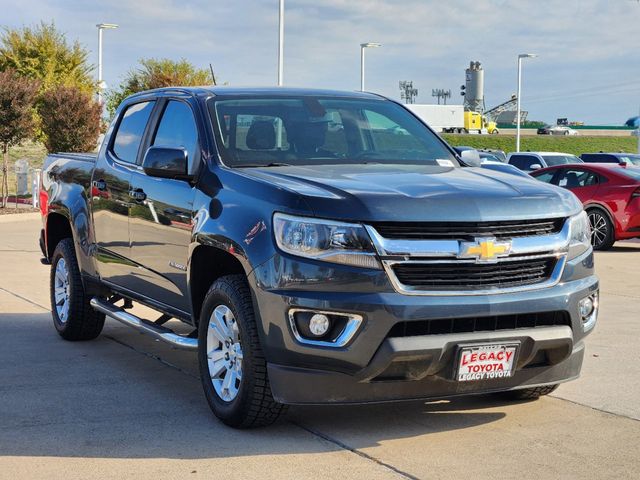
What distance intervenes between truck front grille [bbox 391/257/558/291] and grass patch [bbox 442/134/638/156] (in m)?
75.6

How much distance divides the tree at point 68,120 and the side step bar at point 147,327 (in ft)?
71.3

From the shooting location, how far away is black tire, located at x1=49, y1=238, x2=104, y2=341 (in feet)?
26.9

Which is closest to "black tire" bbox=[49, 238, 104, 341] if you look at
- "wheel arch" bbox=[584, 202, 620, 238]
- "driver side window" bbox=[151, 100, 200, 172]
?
"driver side window" bbox=[151, 100, 200, 172]

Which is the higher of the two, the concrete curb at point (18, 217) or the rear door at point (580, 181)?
the rear door at point (580, 181)

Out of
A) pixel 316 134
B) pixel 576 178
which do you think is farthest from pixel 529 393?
pixel 576 178

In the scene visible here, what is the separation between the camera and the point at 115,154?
7.66 meters

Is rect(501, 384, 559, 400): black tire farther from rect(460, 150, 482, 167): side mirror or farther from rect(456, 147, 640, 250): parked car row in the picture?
rect(456, 147, 640, 250): parked car row

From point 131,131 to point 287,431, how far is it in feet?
9.47

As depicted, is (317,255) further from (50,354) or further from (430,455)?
(50,354)

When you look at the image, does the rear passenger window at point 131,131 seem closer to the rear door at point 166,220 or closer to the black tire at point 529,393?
the rear door at point 166,220

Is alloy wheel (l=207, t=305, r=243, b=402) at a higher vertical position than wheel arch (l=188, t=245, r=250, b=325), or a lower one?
lower

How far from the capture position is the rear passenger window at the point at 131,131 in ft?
24.1

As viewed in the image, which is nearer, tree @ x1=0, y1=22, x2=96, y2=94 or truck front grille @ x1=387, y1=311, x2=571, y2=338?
truck front grille @ x1=387, y1=311, x2=571, y2=338

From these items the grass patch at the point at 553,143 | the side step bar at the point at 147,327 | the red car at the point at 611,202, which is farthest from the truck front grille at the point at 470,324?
the grass patch at the point at 553,143
